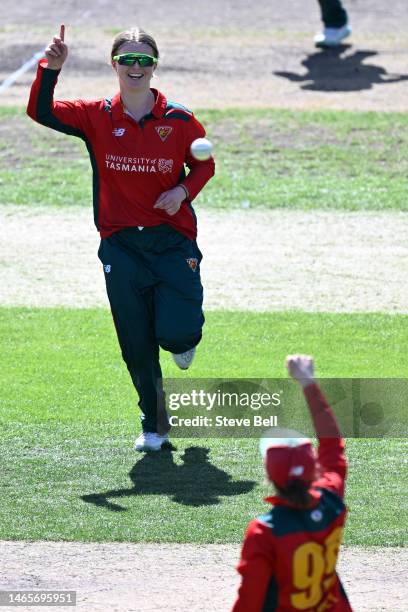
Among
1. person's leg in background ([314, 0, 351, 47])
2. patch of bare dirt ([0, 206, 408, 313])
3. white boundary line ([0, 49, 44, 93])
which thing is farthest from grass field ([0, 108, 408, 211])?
person's leg in background ([314, 0, 351, 47])

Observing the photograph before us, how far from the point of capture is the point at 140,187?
303 inches

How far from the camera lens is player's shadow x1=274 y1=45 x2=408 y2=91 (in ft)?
63.0

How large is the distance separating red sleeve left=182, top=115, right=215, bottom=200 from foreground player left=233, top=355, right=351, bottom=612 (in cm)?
333

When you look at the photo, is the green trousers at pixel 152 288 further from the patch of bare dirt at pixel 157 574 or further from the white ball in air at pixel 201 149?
the patch of bare dirt at pixel 157 574

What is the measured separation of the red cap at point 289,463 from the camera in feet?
14.4

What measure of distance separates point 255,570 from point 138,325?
3539 mm

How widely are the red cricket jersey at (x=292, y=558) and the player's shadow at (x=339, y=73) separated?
49.3ft

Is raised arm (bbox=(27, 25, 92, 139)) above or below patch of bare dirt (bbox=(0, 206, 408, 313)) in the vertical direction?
above

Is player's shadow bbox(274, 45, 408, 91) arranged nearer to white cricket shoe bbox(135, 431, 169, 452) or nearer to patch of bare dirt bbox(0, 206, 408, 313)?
patch of bare dirt bbox(0, 206, 408, 313)

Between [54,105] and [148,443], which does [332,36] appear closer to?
[54,105]

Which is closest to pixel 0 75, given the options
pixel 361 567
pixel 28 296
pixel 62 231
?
pixel 62 231

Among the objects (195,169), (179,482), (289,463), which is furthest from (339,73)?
(289,463)

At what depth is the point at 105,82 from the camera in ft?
62.5

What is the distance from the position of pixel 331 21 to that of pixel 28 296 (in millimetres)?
10464
